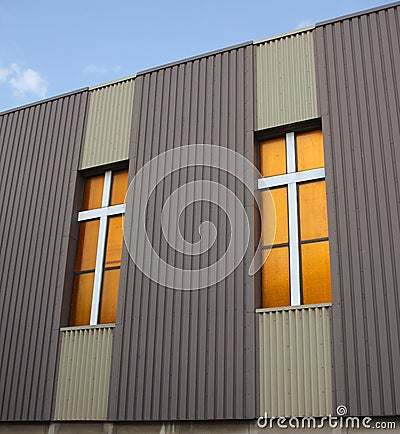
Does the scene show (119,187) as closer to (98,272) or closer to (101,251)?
(101,251)

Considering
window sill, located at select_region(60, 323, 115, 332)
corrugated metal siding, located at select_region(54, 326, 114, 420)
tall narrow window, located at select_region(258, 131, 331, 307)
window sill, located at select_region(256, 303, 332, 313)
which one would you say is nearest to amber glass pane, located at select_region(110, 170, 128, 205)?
window sill, located at select_region(60, 323, 115, 332)

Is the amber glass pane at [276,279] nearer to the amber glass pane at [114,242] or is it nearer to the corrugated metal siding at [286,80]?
the corrugated metal siding at [286,80]

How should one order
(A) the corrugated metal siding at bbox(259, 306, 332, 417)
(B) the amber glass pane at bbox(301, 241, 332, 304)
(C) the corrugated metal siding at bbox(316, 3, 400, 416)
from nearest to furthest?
(C) the corrugated metal siding at bbox(316, 3, 400, 416) < (A) the corrugated metal siding at bbox(259, 306, 332, 417) < (B) the amber glass pane at bbox(301, 241, 332, 304)

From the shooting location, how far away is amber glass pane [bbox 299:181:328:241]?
11.8m

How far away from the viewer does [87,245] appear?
14008 mm

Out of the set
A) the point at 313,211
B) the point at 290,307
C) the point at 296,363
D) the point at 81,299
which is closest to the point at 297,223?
the point at 313,211

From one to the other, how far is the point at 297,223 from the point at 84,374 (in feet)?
17.2

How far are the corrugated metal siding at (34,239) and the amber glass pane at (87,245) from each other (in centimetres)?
41

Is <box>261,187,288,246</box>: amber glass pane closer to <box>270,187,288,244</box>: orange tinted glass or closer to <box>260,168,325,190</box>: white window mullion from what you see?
<box>270,187,288,244</box>: orange tinted glass

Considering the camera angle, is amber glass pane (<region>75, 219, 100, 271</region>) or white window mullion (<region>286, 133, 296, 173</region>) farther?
amber glass pane (<region>75, 219, 100, 271</region>)

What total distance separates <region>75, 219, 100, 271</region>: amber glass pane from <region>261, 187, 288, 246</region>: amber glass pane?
3.99 m

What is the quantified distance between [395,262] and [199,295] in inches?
148

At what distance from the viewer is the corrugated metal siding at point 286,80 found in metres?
12.7

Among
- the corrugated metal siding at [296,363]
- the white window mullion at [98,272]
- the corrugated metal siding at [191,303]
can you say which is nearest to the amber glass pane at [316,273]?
the corrugated metal siding at [296,363]
